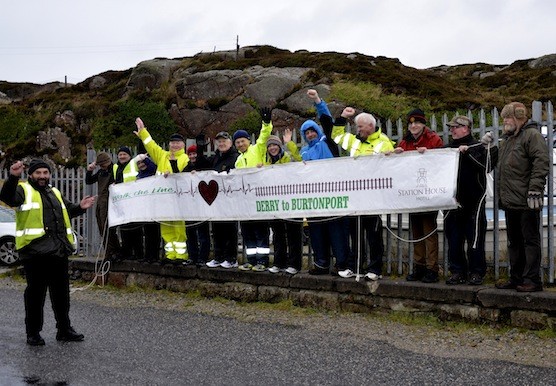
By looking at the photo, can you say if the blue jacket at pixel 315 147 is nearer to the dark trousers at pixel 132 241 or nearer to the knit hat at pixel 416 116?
the knit hat at pixel 416 116

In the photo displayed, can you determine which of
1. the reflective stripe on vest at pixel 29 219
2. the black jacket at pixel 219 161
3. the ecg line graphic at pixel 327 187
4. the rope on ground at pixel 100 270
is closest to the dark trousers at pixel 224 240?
the black jacket at pixel 219 161

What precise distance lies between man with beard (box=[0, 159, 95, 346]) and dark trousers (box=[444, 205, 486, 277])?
12.8 feet

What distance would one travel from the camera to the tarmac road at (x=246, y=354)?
5.81m

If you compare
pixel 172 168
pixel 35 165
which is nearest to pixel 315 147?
pixel 172 168

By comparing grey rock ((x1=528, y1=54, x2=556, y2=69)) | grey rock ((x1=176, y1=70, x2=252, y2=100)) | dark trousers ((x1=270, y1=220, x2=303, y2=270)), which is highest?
grey rock ((x1=528, y1=54, x2=556, y2=69))

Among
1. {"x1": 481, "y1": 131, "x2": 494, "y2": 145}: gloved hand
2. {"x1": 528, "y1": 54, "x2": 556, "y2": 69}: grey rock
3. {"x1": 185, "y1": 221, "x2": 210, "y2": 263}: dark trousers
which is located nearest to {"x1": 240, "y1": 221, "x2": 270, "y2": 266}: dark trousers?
{"x1": 185, "y1": 221, "x2": 210, "y2": 263}: dark trousers

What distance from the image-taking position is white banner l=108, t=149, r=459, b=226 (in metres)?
8.09

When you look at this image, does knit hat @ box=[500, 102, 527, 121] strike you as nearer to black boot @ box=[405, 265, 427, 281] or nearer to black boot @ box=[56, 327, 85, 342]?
black boot @ box=[405, 265, 427, 281]

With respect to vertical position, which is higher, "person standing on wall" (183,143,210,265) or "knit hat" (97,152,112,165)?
"knit hat" (97,152,112,165)

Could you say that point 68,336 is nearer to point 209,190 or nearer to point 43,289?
point 43,289

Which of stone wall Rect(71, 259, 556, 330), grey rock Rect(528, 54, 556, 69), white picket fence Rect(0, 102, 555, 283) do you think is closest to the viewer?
stone wall Rect(71, 259, 556, 330)

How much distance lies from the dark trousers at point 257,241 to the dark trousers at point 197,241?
82cm

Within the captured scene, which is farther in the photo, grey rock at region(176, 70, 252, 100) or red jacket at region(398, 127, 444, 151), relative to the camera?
grey rock at region(176, 70, 252, 100)

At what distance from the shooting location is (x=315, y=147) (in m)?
9.51
